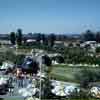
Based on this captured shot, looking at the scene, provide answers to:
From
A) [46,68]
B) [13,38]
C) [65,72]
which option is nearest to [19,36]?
[13,38]

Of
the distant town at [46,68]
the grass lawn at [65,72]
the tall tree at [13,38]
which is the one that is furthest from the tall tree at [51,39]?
the tall tree at [13,38]

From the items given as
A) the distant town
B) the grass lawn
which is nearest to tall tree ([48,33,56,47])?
the distant town

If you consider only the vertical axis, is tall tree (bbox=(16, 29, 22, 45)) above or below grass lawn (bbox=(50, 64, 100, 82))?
above

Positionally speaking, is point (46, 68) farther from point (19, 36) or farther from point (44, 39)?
point (19, 36)

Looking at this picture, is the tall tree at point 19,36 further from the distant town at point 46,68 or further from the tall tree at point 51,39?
the tall tree at point 51,39

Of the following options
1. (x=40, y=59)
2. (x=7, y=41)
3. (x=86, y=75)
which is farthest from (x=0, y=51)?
(x=86, y=75)

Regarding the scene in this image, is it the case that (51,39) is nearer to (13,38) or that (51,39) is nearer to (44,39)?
(44,39)

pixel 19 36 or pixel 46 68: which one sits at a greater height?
pixel 19 36

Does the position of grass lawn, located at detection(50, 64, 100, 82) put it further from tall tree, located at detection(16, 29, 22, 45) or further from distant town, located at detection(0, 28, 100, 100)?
tall tree, located at detection(16, 29, 22, 45)

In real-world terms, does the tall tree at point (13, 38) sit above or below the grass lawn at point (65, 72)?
above

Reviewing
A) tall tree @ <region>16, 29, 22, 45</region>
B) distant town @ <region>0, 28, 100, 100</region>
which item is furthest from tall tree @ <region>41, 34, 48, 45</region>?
tall tree @ <region>16, 29, 22, 45</region>

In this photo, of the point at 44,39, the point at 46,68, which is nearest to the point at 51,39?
the point at 44,39
